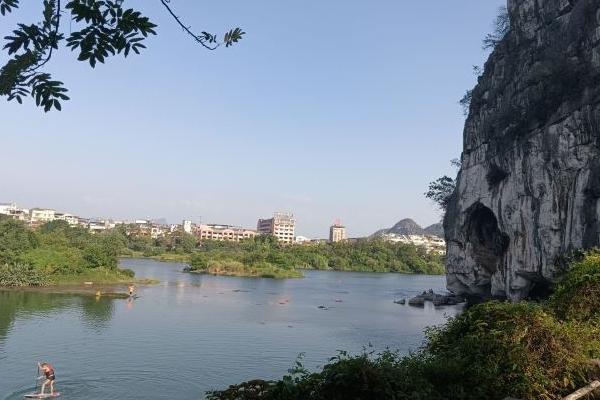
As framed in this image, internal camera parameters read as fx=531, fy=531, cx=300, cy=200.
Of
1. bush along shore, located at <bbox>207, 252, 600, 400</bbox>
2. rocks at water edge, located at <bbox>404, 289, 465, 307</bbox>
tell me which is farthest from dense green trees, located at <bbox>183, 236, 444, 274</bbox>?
bush along shore, located at <bbox>207, 252, 600, 400</bbox>

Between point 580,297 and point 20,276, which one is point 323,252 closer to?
point 20,276

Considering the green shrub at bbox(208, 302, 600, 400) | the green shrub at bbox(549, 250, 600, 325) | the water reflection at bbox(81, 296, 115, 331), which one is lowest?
the water reflection at bbox(81, 296, 115, 331)

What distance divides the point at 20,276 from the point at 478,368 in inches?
1465

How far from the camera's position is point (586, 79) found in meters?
24.1

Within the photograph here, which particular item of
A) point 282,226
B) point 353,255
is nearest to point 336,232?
point 282,226

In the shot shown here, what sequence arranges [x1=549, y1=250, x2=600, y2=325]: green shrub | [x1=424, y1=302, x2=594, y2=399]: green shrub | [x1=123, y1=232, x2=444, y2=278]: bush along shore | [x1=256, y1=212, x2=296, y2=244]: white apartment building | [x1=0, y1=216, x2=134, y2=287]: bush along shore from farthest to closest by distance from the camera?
[x1=256, y1=212, x2=296, y2=244]: white apartment building
[x1=123, y1=232, x2=444, y2=278]: bush along shore
[x1=0, y1=216, x2=134, y2=287]: bush along shore
[x1=549, y1=250, x2=600, y2=325]: green shrub
[x1=424, y1=302, x2=594, y2=399]: green shrub

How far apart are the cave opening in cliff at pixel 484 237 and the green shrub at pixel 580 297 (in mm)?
26876

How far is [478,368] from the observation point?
6406 mm

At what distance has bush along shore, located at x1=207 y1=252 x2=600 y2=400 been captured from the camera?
5.29 m

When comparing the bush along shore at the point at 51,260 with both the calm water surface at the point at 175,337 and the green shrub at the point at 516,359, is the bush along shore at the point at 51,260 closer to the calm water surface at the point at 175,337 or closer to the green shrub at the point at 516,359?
the calm water surface at the point at 175,337

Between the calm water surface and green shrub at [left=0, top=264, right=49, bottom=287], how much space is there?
261 cm

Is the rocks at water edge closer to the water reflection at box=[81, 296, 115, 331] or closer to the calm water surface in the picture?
the calm water surface

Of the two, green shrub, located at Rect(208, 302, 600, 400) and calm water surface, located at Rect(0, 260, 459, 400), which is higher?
green shrub, located at Rect(208, 302, 600, 400)

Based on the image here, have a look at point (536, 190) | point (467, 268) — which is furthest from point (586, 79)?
point (467, 268)
